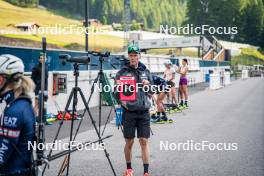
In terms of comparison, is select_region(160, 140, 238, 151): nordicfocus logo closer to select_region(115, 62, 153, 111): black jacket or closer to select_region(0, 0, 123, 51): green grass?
select_region(115, 62, 153, 111): black jacket

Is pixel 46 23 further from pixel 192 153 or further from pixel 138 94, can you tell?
pixel 138 94

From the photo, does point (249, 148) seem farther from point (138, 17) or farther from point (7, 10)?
point (138, 17)

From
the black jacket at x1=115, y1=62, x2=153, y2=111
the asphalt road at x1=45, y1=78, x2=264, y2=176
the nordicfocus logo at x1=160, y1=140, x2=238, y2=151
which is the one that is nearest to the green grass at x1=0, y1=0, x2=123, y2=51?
the asphalt road at x1=45, y1=78, x2=264, y2=176

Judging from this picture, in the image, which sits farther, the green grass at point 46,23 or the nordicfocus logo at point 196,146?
the green grass at point 46,23

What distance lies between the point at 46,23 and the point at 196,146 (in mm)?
69379

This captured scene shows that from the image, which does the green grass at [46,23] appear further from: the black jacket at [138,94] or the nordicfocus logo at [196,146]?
the black jacket at [138,94]

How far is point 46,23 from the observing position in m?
75.1

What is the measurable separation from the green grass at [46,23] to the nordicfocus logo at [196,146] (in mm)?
39305

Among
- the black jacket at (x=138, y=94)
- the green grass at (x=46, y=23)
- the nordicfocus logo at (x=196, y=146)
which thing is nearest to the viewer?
the black jacket at (x=138, y=94)

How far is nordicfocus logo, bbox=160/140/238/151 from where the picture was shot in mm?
8906

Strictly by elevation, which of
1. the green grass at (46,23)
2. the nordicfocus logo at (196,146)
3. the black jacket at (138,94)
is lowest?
the nordicfocus logo at (196,146)

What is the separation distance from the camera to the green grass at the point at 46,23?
57.2m

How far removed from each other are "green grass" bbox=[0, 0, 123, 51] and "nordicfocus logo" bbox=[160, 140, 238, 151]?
3931 cm

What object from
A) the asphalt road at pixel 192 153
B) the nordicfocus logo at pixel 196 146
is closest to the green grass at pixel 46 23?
the asphalt road at pixel 192 153
